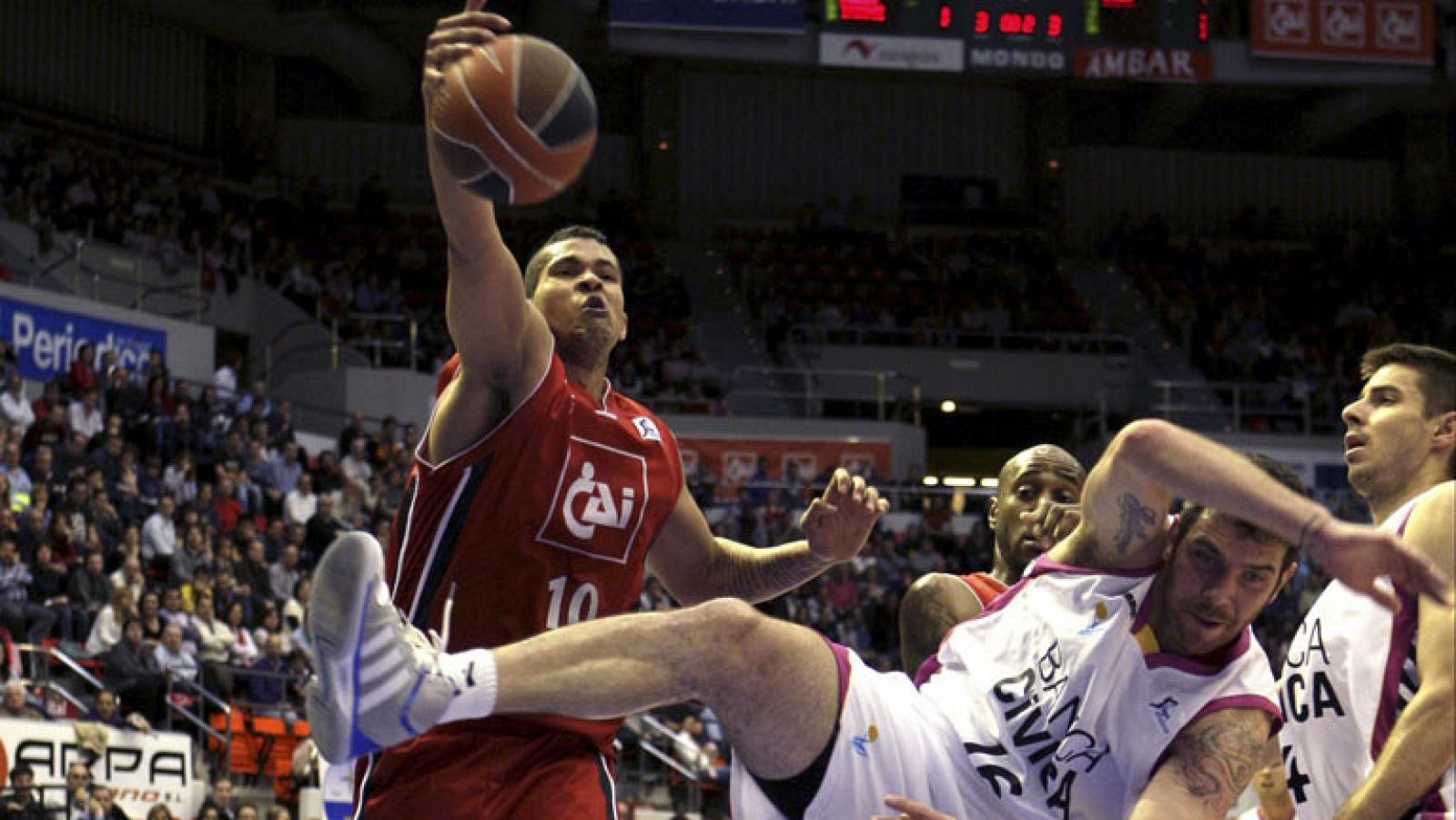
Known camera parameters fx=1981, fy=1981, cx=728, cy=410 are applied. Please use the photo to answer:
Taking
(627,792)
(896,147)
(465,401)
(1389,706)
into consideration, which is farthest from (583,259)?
(896,147)

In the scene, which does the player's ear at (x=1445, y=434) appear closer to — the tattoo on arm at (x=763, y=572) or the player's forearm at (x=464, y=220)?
the tattoo on arm at (x=763, y=572)

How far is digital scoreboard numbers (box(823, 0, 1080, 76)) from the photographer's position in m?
22.2

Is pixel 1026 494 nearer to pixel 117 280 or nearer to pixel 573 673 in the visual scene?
pixel 573 673


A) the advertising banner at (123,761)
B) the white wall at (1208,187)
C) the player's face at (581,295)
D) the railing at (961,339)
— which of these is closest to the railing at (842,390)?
the railing at (961,339)

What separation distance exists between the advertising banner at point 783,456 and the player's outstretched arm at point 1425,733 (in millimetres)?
19651

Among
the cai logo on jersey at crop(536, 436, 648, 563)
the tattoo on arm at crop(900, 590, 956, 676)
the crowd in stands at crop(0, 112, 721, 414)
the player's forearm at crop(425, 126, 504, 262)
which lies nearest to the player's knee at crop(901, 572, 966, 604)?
the tattoo on arm at crop(900, 590, 956, 676)

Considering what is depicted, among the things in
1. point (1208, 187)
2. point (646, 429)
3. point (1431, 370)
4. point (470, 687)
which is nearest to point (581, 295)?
point (646, 429)

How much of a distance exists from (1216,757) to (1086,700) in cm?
38

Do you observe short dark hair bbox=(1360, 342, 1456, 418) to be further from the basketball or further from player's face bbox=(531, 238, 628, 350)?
the basketball

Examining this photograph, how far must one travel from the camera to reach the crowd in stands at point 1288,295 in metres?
29.5

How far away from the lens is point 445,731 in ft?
17.2

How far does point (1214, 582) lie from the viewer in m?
5.25

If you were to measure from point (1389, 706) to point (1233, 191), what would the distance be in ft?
102

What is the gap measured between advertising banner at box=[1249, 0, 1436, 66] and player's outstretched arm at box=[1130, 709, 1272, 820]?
64.6ft
